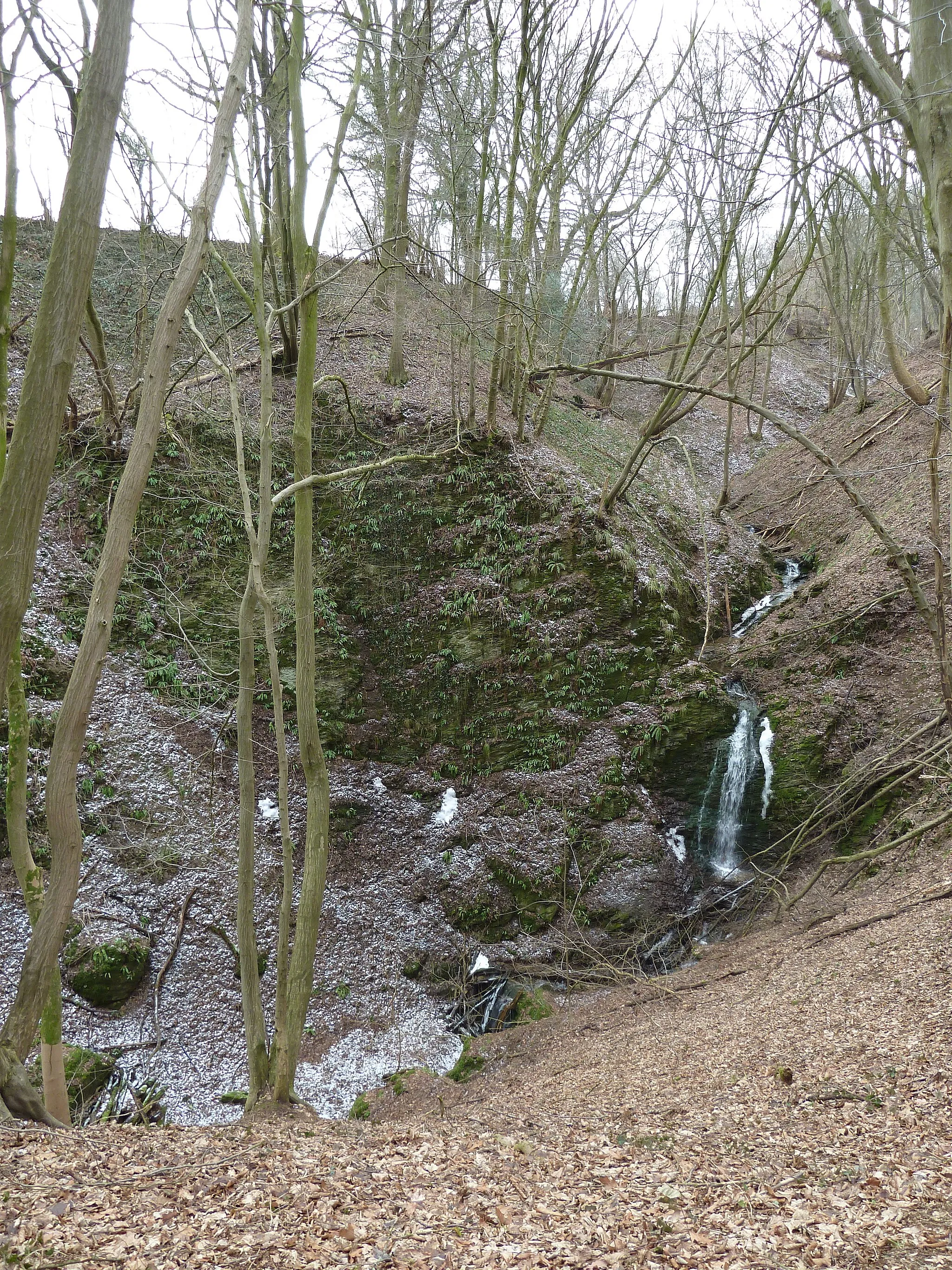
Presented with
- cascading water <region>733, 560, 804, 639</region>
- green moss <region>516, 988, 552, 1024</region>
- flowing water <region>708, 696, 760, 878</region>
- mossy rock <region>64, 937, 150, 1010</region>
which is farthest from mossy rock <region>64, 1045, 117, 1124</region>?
cascading water <region>733, 560, 804, 639</region>

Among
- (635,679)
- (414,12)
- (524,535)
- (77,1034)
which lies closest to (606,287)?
(414,12)

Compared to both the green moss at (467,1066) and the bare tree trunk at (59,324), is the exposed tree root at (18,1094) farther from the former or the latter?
the green moss at (467,1066)

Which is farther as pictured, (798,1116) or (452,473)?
(452,473)

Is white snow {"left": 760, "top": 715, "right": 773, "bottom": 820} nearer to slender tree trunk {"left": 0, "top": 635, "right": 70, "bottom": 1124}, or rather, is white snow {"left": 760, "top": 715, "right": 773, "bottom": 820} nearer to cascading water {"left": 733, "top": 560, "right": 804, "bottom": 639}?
cascading water {"left": 733, "top": 560, "right": 804, "bottom": 639}

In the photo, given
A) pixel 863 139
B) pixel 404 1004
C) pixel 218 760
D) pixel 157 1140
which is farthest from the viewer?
pixel 218 760

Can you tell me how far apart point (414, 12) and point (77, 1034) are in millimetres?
14487

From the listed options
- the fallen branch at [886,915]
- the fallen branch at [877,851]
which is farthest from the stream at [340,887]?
the fallen branch at [886,915]

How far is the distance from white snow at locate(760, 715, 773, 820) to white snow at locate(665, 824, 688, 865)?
115 centimetres

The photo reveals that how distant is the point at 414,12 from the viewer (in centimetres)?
1101

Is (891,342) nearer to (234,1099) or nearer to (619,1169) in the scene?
→ (619,1169)

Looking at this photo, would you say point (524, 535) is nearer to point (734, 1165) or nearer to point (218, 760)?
point (218, 760)

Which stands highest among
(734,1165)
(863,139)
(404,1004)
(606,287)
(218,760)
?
(606,287)

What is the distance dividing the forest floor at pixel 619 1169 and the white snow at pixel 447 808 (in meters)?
4.71

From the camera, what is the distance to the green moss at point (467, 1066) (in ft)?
25.2
